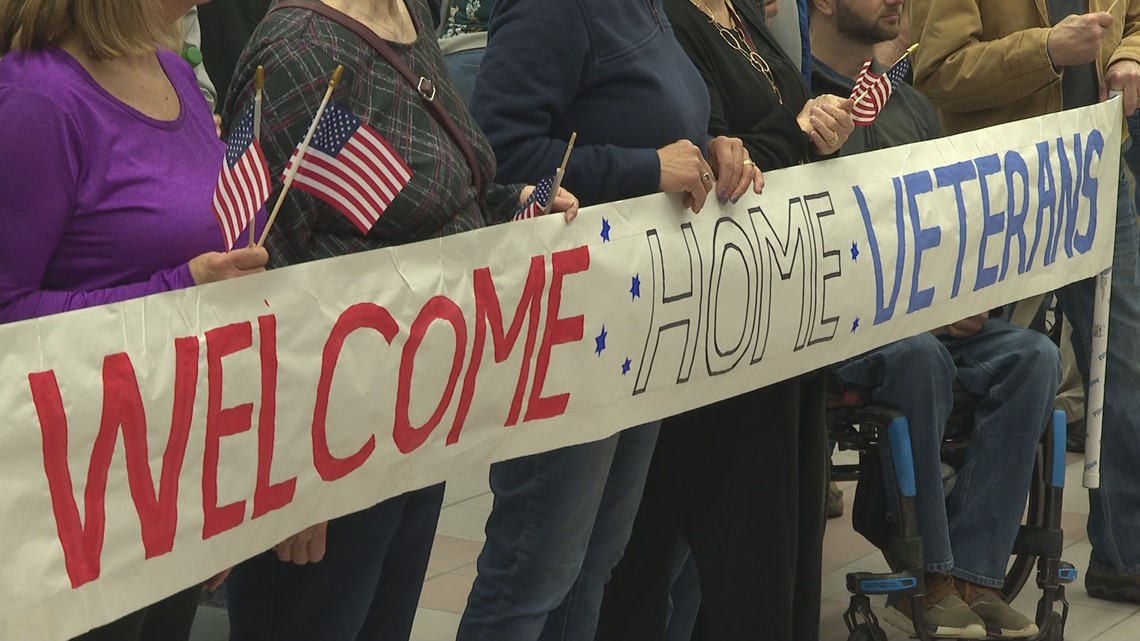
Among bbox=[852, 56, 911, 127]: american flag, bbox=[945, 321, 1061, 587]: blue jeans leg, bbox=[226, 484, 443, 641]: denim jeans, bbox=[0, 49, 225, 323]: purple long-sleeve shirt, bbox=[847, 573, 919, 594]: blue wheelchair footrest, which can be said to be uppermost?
bbox=[0, 49, 225, 323]: purple long-sleeve shirt

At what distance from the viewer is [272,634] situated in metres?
2.28

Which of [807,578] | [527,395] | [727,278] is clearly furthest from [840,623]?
[527,395]

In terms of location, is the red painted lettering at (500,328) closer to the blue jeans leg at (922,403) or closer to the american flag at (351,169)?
the american flag at (351,169)

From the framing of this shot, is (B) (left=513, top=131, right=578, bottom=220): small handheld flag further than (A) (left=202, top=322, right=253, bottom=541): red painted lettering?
Yes

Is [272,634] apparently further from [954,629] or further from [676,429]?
[954,629]

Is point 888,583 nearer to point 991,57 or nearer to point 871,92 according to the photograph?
point 871,92

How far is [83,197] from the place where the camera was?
190cm

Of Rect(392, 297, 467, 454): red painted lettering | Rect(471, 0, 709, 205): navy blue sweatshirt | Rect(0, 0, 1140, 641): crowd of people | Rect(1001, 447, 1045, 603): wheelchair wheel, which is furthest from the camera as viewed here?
Rect(1001, 447, 1045, 603): wheelchair wheel

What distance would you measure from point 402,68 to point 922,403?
205 cm

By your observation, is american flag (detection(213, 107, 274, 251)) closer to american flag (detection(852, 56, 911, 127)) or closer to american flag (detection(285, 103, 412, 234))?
american flag (detection(285, 103, 412, 234))

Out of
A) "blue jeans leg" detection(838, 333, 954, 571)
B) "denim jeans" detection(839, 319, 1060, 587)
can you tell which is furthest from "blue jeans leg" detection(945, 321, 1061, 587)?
"blue jeans leg" detection(838, 333, 954, 571)

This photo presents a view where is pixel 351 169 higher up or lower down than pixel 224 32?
higher up

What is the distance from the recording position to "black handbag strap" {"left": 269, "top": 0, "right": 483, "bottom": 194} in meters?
2.23

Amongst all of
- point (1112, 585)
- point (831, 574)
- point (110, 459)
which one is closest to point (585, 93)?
point (110, 459)
